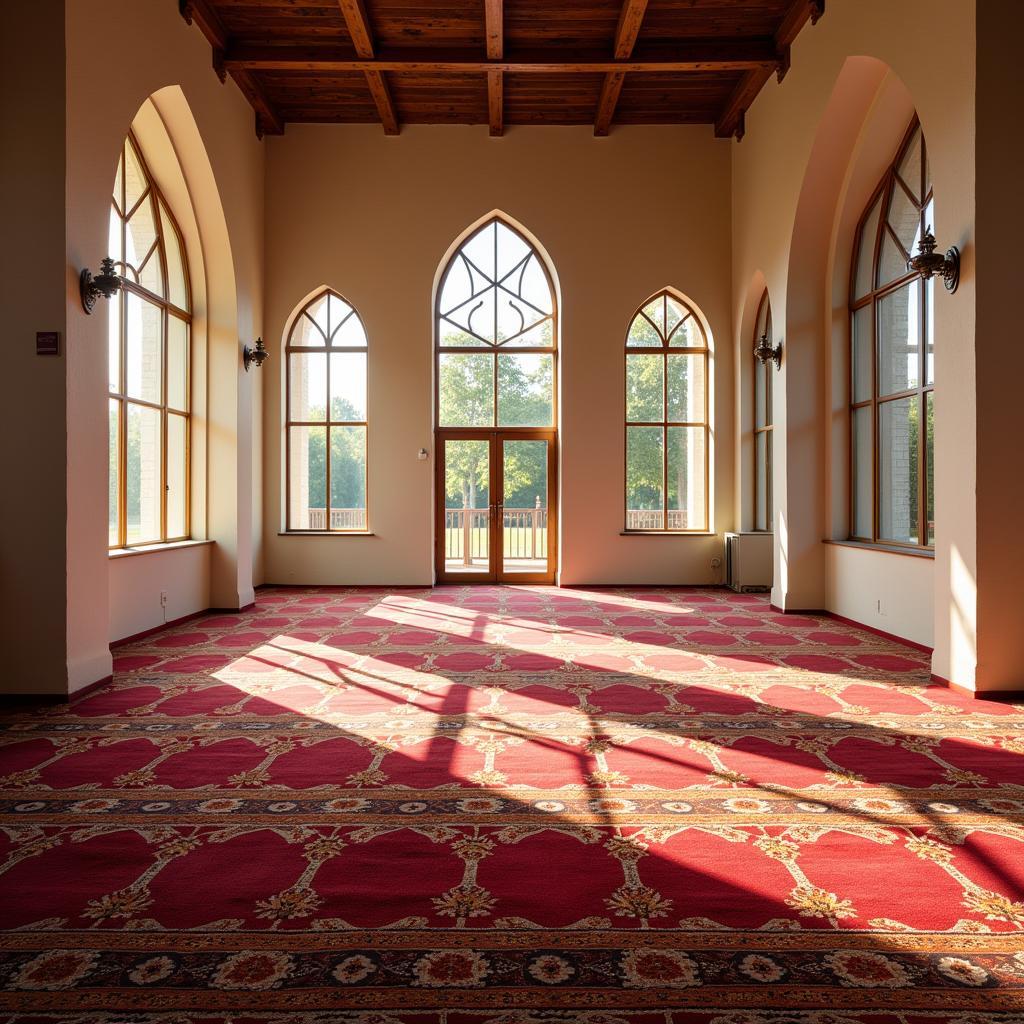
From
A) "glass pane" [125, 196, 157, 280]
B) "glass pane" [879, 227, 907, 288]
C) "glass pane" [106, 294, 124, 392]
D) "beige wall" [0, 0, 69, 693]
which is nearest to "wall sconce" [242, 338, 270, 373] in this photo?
"glass pane" [125, 196, 157, 280]

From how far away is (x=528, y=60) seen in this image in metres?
8.44

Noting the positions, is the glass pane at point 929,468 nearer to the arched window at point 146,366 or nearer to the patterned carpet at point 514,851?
the patterned carpet at point 514,851

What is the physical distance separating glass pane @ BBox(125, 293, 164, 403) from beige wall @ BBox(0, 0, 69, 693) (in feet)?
7.03

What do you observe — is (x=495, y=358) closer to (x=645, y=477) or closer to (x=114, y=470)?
(x=645, y=477)

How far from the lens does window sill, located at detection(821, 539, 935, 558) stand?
597 cm

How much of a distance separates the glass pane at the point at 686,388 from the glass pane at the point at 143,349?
19.4ft

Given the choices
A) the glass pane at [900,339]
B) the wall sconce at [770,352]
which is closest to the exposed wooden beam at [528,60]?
the wall sconce at [770,352]

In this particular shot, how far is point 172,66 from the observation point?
662 cm

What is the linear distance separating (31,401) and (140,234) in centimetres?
311

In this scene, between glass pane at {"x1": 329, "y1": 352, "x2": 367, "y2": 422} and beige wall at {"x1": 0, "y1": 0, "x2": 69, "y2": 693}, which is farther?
glass pane at {"x1": 329, "y1": 352, "x2": 367, "y2": 422}

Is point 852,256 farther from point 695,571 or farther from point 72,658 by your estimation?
point 72,658

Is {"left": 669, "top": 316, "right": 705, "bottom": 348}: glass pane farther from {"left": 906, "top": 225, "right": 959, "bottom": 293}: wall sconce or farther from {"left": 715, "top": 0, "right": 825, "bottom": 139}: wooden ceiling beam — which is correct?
{"left": 906, "top": 225, "right": 959, "bottom": 293}: wall sconce

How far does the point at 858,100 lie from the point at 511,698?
5.86m

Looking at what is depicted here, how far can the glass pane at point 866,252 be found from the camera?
23.7 ft
